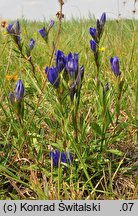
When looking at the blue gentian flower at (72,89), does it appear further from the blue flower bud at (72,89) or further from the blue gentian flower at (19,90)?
the blue gentian flower at (19,90)

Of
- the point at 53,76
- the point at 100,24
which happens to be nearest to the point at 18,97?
the point at 53,76

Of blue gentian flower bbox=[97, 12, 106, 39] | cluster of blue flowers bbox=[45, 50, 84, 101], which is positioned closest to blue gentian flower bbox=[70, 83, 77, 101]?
cluster of blue flowers bbox=[45, 50, 84, 101]

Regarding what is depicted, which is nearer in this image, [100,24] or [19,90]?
[19,90]

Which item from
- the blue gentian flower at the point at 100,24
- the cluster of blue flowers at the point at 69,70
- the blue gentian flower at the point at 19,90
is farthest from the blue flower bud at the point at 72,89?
the blue gentian flower at the point at 100,24

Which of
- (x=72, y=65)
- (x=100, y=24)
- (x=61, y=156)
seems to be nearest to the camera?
(x=72, y=65)

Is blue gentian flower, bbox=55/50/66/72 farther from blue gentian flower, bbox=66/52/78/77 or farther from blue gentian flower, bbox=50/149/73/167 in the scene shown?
blue gentian flower, bbox=50/149/73/167

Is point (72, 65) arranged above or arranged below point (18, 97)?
above

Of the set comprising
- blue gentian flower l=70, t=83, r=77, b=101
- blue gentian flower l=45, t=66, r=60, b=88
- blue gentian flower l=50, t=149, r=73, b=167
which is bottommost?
blue gentian flower l=50, t=149, r=73, b=167

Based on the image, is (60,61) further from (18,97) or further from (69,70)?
(18,97)

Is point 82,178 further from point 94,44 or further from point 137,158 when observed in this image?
point 94,44
